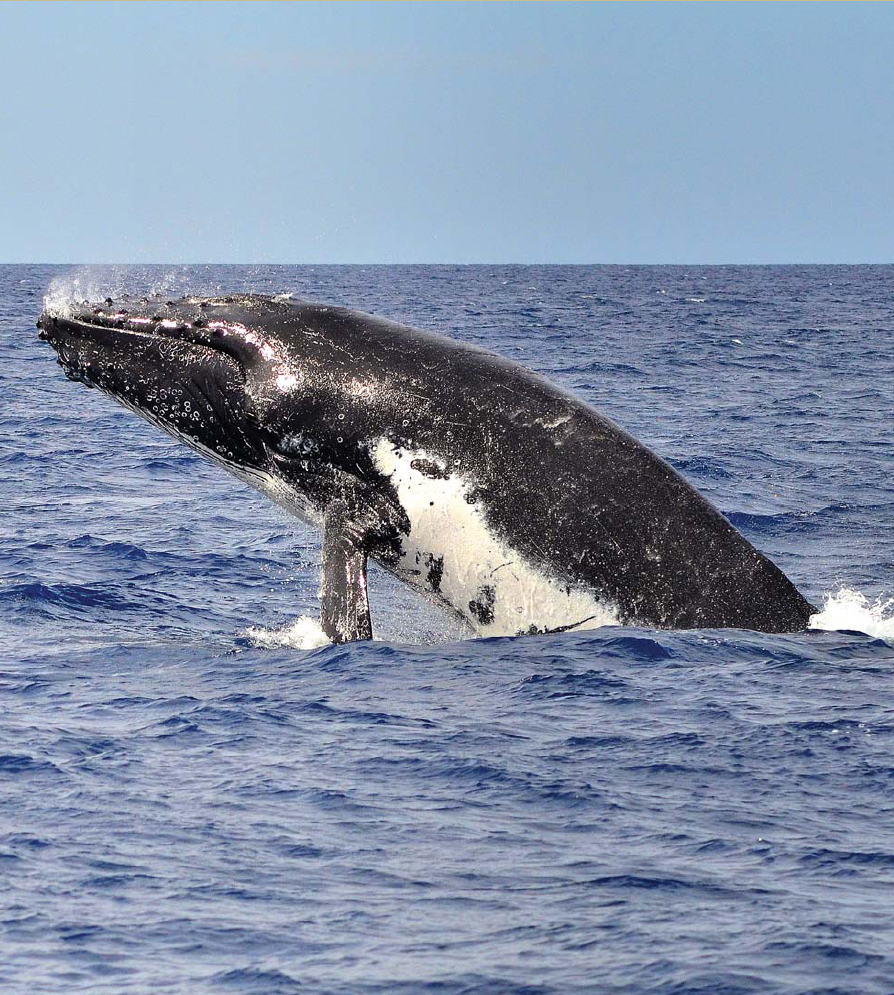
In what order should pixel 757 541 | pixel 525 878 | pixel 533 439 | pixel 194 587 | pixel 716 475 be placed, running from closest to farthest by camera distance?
pixel 525 878 < pixel 533 439 < pixel 194 587 < pixel 757 541 < pixel 716 475

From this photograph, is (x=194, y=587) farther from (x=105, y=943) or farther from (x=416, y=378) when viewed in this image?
(x=105, y=943)

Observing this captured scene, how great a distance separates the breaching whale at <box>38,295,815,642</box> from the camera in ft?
35.9

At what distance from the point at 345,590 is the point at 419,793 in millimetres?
2856

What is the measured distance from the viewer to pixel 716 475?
77.4 feet

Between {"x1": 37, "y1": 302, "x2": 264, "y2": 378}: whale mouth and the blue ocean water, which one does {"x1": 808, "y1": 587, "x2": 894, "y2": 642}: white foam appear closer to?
the blue ocean water

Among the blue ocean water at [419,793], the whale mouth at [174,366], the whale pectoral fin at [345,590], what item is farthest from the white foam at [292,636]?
the whale mouth at [174,366]

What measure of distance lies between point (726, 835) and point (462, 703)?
284cm

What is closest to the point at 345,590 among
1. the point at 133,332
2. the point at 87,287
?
the point at 133,332

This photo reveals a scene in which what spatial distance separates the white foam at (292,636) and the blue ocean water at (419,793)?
0.27 feet

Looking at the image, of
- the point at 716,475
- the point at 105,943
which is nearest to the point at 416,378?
the point at 105,943

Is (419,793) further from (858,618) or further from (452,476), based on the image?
(858,618)

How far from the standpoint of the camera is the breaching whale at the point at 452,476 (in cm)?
1095

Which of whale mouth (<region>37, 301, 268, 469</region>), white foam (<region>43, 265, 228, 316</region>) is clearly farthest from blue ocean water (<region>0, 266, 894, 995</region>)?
whale mouth (<region>37, 301, 268, 469</region>)

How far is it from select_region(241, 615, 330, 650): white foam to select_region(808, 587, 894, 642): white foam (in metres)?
4.04
